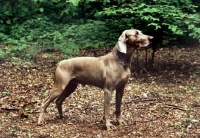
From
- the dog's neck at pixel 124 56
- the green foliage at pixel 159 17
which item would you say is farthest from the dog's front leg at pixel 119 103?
the green foliage at pixel 159 17

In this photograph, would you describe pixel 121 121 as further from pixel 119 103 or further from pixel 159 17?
pixel 159 17

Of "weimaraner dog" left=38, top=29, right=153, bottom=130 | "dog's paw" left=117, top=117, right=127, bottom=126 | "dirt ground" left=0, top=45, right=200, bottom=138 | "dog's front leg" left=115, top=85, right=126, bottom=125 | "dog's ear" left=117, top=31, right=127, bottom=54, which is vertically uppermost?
"dog's ear" left=117, top=31, right=127, bottom=54

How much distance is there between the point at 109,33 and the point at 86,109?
3.13 meters

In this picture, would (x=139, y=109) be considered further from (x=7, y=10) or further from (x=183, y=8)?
(x=7, y=10)

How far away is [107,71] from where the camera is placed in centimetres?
630

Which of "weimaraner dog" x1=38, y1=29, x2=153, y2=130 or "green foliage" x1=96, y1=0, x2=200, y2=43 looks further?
"green foliage" x1=96, y1=0, x2=200, y2=43

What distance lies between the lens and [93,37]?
10.8m

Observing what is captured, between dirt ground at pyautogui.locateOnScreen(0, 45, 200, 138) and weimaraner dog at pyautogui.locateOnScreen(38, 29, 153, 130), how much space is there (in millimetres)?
412

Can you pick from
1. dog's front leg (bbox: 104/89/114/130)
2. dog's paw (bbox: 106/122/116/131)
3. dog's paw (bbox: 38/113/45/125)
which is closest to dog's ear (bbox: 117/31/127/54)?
dog's front leg (bbox: 104/89/114/130)

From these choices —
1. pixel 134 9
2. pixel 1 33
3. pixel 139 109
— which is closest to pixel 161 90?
pixel 139 109

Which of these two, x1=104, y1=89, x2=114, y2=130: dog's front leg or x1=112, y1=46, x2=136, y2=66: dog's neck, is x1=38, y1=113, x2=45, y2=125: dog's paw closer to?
x1=104, y1=89, x2=114, y2=130: dog's front leg

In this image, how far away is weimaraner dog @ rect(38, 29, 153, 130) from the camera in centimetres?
624

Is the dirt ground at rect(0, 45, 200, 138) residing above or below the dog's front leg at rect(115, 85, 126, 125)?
below

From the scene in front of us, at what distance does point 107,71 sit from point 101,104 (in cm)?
179
